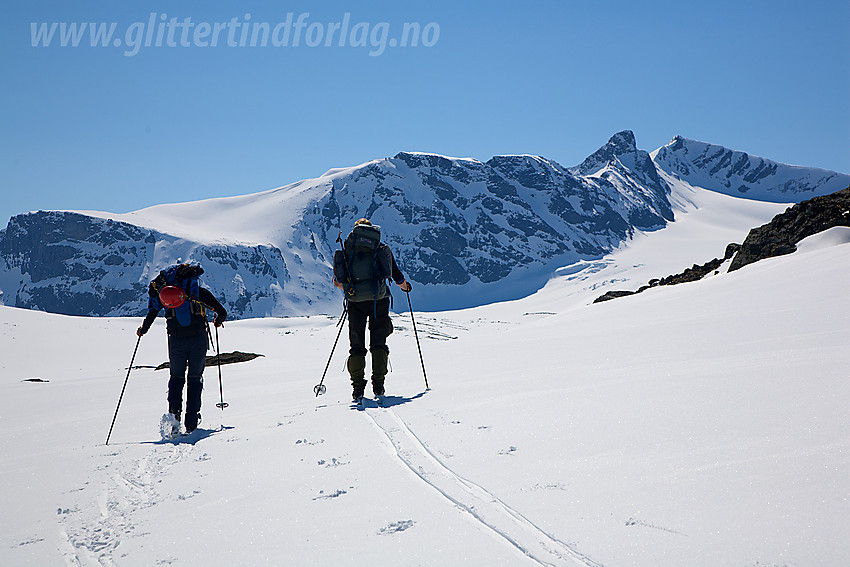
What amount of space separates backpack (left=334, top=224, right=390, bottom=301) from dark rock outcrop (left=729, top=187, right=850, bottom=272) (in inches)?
788

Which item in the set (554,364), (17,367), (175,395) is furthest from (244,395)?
(17,367)

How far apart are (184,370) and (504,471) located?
4.96 meters

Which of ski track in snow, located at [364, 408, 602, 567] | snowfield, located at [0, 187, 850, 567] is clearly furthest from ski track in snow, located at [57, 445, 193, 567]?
ski track in snow, located at [364, 408, 602, 567]

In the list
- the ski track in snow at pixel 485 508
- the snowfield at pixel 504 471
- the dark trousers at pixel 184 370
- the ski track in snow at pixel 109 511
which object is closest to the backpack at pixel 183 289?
the dark trousers at pixel 184 370

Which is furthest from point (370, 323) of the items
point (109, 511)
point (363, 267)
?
point (109, 511)

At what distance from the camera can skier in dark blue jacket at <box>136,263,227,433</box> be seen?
21.2 ft

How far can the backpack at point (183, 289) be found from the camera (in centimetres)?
644

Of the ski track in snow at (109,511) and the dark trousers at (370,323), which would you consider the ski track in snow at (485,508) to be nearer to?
the ski track in snow at (109,511)

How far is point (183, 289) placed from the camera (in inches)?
254

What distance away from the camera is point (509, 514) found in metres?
2.72

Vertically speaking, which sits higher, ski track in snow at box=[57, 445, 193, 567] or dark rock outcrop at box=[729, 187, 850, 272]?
dark rock outcrop at box=[729, 187, 850, 272]

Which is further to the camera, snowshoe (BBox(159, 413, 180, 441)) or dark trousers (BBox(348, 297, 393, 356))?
dark trousers (BBox(348, 297, 393, 356))

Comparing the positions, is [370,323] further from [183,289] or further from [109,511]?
[109,511]

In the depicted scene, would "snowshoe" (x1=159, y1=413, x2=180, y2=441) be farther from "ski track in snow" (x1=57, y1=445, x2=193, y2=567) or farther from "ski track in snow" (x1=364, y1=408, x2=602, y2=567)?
"ski track in snow" (x1=364, y1=408, x2=602, y2=567)
